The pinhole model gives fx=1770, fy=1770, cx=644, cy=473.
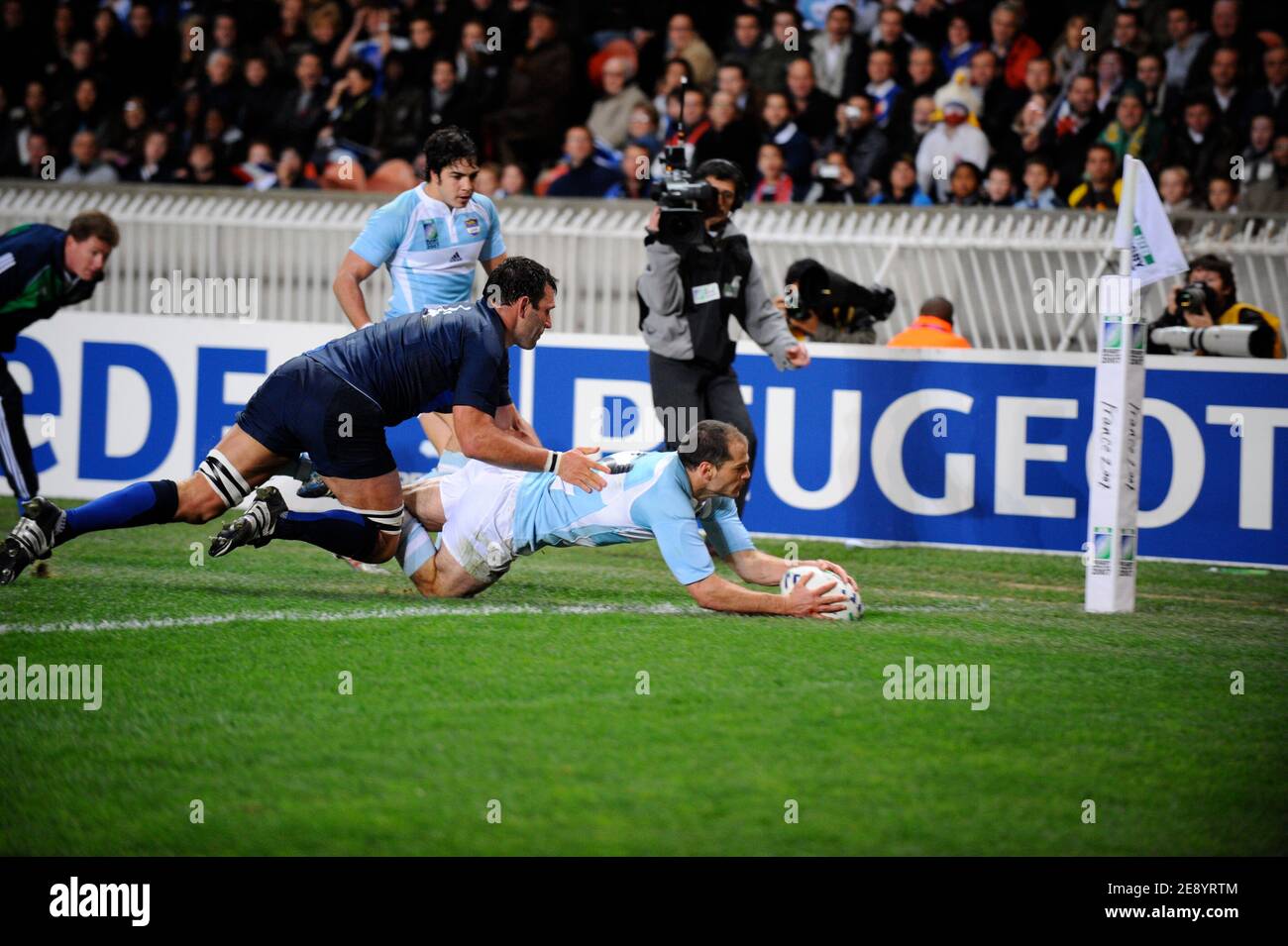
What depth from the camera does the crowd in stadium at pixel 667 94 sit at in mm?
13688

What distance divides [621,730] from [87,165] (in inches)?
536

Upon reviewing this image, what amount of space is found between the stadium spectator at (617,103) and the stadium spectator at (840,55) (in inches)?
62.4

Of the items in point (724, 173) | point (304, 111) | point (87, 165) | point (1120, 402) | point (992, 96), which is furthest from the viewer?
point (87, 165)

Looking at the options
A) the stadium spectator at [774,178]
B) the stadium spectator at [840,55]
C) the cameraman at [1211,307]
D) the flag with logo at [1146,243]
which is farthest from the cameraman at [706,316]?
the stadium spectator at [840,55]

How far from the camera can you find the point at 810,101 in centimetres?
1491

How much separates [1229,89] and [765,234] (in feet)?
12.8

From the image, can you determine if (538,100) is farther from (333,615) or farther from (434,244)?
(333,615)

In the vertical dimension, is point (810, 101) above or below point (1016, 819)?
above

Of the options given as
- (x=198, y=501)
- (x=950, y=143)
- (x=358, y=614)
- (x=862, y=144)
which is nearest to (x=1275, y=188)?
(x=950, y=143)

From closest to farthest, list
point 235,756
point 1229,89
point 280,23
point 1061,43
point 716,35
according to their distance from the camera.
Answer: point 235,756 < point 1229,89 < point 1061,43 < point 716,35 < point 280,23

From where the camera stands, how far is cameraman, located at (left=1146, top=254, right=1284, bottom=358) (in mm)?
10648

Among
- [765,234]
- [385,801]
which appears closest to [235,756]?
[385,801]

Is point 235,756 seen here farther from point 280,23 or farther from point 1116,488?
point 280,23

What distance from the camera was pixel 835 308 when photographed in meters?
11.3
